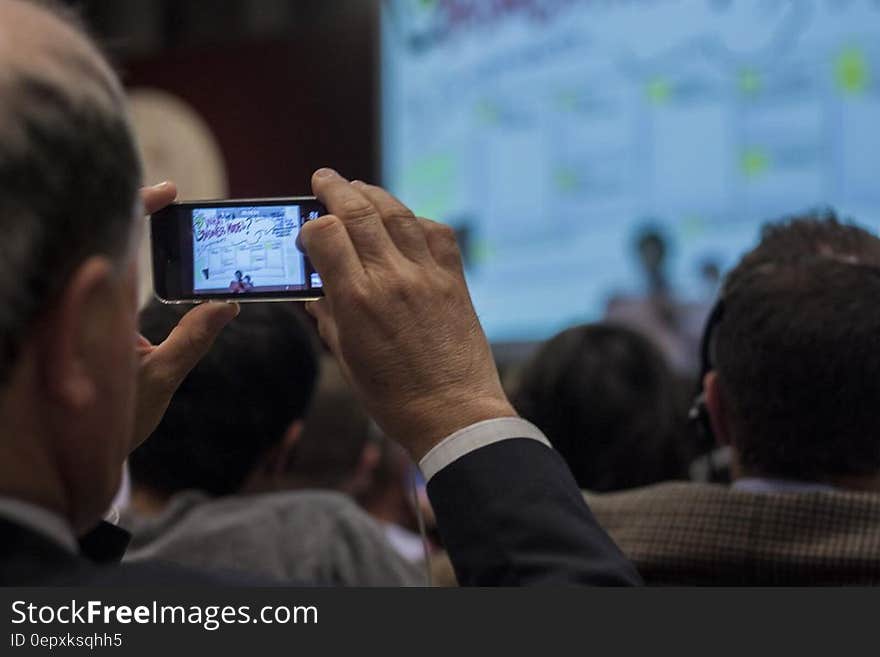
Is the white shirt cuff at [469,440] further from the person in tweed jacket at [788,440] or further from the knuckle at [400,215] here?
the person in tweed jacket at [788,440]

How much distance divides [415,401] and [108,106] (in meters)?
0.31

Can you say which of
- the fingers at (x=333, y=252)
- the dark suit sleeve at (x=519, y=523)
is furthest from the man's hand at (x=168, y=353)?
the dark suit sleeve at (x=519, y=523)

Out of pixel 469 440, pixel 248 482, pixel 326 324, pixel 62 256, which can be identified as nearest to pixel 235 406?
pixel 248 482

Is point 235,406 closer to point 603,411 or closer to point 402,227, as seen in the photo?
point 603,411

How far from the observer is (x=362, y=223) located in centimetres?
89

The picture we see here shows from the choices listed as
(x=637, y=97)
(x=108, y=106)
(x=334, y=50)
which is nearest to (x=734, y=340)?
(x=108, y=106)

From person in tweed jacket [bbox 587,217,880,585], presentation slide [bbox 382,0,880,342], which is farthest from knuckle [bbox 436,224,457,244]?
presentation slide [bbox 382,0,880,342]

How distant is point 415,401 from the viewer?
88 cm

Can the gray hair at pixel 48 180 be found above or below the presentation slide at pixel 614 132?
above

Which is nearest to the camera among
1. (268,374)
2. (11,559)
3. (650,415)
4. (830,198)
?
(11,559)

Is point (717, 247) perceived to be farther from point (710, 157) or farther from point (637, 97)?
point (637, 97)

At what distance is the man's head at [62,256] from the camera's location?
646 millimetres

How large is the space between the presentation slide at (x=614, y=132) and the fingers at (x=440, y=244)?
2.65 metres

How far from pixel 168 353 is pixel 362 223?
9.7 inches
